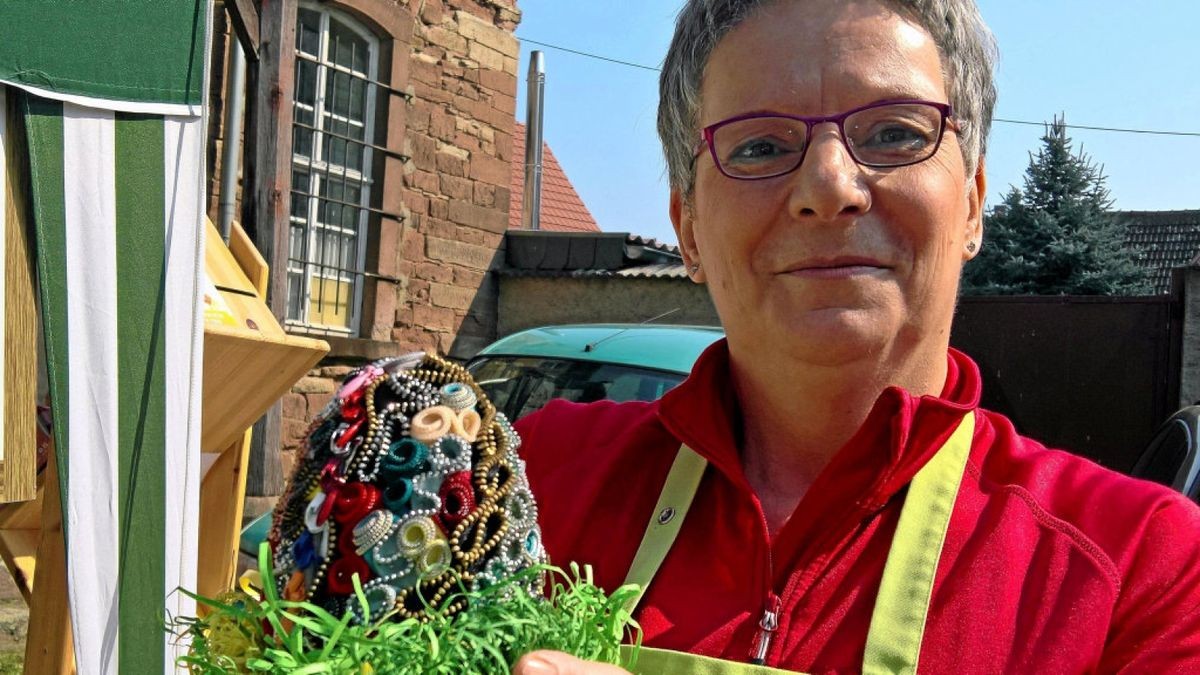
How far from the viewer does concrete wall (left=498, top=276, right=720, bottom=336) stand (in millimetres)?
10422

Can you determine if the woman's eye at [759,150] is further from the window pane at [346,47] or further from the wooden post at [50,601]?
the window pane at [346,47]

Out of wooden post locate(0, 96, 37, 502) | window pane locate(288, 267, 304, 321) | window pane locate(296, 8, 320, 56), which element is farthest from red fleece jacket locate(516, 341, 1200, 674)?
window pane locate(296, 8, 320, 56)

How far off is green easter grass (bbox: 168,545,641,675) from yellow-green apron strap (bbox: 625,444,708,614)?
0.35 m

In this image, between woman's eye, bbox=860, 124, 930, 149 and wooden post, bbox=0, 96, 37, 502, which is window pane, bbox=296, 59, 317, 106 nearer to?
wooden post, bbox=0, 96, 37, 502

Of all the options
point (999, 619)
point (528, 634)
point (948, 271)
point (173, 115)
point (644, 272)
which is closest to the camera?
point (528, 634)

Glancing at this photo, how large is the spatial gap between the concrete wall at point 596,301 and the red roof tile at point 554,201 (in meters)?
8.17

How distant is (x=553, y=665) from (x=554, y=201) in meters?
19.4

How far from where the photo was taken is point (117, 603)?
8.56 ft

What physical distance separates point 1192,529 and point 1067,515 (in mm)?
136

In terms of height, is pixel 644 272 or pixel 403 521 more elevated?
pixel 644 272

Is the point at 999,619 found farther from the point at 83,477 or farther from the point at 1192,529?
the point at 83,477

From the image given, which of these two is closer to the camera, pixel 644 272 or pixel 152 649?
pixel 152 649

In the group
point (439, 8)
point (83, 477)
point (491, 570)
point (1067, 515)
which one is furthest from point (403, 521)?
point (439, 8)

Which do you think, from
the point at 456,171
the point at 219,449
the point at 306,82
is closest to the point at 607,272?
the point at 456,171
